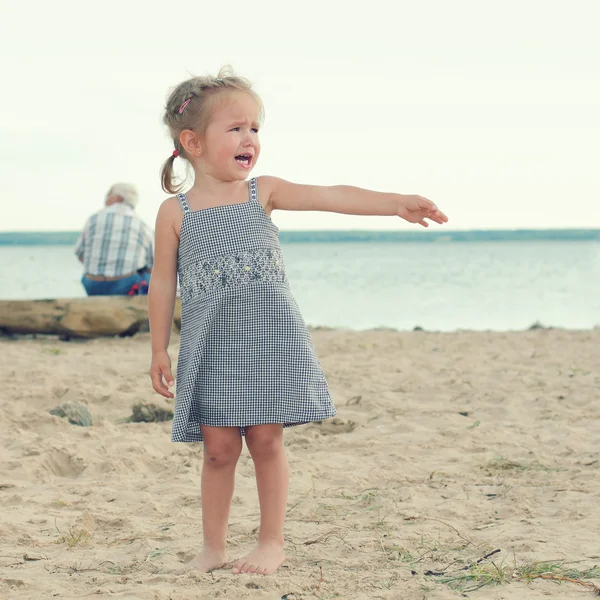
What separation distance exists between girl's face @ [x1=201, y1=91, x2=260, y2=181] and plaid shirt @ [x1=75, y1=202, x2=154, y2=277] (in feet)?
19.9

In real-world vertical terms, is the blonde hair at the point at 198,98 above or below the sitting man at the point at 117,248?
above

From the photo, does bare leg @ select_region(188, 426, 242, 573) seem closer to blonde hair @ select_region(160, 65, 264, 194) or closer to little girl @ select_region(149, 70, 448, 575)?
little girl @ select_region(149, 70, 448, 575)

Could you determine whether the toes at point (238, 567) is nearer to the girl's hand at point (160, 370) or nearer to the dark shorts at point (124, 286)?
the girl's hand at point (160, 370)

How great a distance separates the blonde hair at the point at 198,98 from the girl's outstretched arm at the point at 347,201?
0.27 metres

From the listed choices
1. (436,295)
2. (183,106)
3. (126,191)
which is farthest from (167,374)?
(436,295)

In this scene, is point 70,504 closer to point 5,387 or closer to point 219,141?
point 219,141

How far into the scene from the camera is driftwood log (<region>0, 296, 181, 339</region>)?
27.7ft

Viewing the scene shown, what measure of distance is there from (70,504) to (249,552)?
982 mm

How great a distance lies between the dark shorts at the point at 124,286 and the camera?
349 inches

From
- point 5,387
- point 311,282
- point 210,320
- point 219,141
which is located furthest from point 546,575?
point 311,282

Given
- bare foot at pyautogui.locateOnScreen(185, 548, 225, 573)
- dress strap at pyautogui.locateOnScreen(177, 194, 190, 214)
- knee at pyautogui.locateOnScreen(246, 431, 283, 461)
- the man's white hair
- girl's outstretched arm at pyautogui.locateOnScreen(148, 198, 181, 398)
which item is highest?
the man's white hair

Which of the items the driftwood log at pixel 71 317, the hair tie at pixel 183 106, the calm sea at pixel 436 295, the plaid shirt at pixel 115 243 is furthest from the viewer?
the calm sea at pixel 436 295

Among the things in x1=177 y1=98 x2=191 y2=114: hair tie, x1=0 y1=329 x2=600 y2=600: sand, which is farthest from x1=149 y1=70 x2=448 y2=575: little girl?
x1=0 y1=329 x2=600 y2=600: sand

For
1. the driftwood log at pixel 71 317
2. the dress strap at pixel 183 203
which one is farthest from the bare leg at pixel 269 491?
the driftwood log at pixel 71 317
